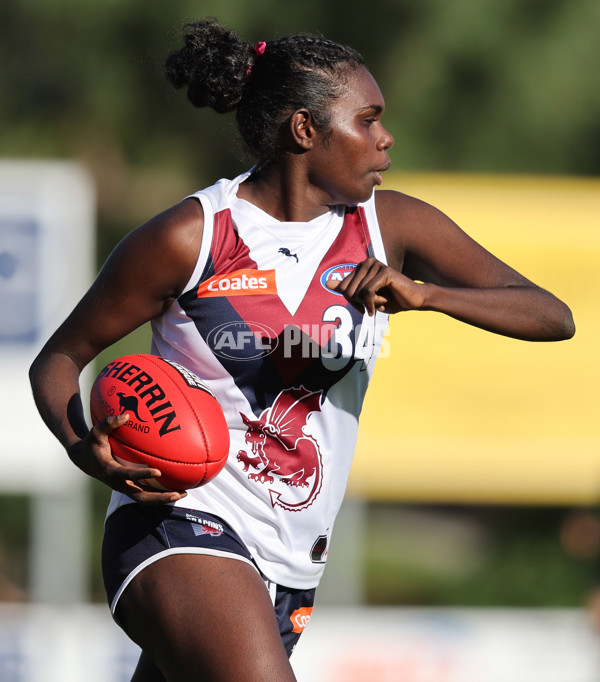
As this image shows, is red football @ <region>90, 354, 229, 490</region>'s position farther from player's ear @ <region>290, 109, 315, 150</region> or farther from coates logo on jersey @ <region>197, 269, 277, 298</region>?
player's ear @ <region>290, 109, 315, 150</region>

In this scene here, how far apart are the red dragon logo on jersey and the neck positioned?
1.82 feet

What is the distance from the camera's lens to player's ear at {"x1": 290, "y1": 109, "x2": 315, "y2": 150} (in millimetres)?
3496

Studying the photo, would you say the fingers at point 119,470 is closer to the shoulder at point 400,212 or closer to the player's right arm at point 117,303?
the player's right arm at point 117,303

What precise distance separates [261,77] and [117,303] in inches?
33.9

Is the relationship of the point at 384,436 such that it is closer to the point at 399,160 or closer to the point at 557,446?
the point at 557,446

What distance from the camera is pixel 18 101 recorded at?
53.1 feet

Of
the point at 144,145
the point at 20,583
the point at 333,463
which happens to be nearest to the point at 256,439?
the point at 333,463

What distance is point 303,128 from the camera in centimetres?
351

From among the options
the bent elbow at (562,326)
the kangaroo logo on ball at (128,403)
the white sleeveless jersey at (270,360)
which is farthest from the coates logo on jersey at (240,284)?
the bent elbow at (562,326)

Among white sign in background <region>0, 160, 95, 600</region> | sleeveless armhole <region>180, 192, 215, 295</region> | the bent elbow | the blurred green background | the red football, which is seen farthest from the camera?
the blurred green background

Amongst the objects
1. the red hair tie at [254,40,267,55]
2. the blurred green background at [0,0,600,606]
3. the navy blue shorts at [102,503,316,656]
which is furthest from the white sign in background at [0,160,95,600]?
the navy blue shorts at [102,503,316,656]

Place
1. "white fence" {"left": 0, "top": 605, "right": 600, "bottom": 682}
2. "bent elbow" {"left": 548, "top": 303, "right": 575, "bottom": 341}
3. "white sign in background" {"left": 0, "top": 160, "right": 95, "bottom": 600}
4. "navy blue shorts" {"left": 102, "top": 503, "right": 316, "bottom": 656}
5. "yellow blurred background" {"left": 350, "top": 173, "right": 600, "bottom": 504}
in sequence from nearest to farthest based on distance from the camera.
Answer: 1. "navy blue shorts" {"left": 102, "top": 503, "right": 316, "bottom": 656}
2. "bent elbow" {"left": 548, "top": 303, "right": 575, "bottom": 341}
3. "white fence" {"left": 0, "top": 605, "right": 600, "bottom": 682}
4. "white sign in background" {"left": 0, "top": 160, "right": 95, "bottom": 600}
5. "yellow blurred background" {"left": 350, "top": 173, "right": 600, "bottom": 504}

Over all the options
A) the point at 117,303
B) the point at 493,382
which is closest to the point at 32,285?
the point at 493,382

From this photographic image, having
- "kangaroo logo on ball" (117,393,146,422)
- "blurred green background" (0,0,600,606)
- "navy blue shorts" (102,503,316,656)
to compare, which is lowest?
"navy blue shorts" (102,503,316,656)
